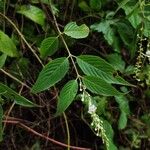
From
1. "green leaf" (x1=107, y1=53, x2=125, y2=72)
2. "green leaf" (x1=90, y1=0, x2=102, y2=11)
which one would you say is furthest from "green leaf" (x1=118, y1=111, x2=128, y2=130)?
"green leaf" (x1=90, y1=0, x2=102, y2=11)

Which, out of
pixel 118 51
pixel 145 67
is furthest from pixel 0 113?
pixel 145 67

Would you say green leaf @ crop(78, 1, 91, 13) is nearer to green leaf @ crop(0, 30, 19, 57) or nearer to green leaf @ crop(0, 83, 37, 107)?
green leaf @ crop(0, 30, 19, 57)

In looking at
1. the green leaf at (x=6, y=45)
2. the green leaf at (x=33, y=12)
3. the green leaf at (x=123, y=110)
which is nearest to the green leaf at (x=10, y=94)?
the green leaf at (x=6, y=45)

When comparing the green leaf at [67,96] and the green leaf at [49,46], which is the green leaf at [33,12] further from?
the green leaf at [67,96]

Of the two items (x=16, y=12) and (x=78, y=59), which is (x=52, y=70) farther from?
(x=16, y=12)

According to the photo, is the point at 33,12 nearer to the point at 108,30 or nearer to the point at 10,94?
the point at 108,30

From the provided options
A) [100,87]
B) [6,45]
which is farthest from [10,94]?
[6,45]
